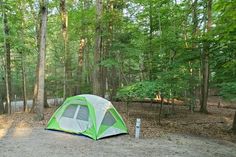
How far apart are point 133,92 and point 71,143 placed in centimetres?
392

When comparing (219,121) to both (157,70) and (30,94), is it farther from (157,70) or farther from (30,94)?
(30,94)

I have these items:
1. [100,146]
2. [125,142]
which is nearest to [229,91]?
[125,142]

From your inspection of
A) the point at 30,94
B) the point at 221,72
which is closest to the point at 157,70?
the point at 221,72

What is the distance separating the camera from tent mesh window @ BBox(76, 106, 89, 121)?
9.62 m

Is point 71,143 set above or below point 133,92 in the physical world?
below

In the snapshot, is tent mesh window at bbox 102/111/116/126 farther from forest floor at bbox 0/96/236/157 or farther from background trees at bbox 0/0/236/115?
background trees at bbox 0/0/236/115

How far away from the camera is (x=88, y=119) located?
9492mm

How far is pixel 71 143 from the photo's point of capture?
8.19 meters

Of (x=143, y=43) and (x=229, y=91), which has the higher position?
(x=143, y=43)

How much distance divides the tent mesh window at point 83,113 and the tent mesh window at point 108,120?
62 cm

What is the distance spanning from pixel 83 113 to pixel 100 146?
1989 mm

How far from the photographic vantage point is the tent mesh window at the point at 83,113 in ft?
31.6

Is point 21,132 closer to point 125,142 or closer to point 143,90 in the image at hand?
point 125,142

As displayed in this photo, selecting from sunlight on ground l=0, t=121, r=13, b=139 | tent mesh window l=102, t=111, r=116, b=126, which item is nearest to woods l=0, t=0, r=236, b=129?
sunlight on ground l=0, t=121, r=13, b=139
